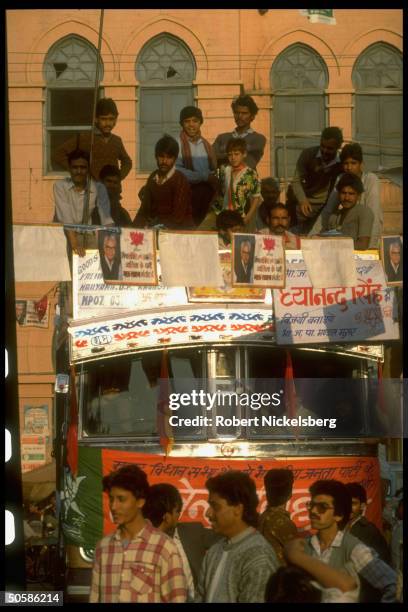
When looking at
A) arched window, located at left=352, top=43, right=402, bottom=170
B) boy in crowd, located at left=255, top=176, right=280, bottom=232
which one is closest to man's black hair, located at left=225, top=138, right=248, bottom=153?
boy in crowd, located at left=255, top=176, right=280, bottom=232

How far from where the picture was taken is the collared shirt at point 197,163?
10336 mm

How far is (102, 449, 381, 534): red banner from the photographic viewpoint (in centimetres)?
819

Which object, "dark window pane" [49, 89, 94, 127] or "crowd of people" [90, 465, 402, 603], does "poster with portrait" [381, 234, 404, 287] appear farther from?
"dark window pane" [49, 89, 94, 127]

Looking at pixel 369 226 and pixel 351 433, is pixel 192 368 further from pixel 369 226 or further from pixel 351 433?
pixel 369 226

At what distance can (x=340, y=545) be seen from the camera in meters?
6.88

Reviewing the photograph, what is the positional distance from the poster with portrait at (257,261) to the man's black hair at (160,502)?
5.50ft

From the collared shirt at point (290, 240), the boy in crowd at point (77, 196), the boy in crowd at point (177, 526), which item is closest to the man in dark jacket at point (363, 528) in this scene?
the boy in crowd at point (177, 526)

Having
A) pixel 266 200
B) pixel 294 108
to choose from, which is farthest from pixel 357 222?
pixel 294 108

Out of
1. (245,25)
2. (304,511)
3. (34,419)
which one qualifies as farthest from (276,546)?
(245,25)

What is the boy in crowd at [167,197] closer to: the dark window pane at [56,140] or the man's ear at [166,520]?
the dark window pane at [56,140]

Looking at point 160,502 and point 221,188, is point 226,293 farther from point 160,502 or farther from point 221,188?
point 160,502

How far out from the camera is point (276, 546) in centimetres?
763

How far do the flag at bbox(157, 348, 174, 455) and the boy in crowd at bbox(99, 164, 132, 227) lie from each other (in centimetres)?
194

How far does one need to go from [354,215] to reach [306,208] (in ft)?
1.99
